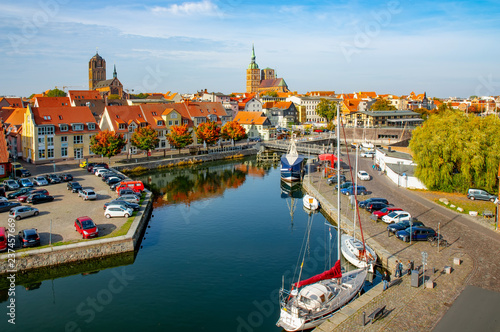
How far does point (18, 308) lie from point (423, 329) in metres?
16.5

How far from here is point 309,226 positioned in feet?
95.6

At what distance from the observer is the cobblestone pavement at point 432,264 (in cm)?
1448

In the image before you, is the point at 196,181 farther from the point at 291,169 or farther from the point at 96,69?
the point at 96,69

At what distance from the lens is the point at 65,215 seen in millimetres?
26953

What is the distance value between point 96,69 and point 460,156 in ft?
452

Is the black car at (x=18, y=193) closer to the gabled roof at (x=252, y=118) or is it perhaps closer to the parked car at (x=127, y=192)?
the parked car at (x=127, y=192)

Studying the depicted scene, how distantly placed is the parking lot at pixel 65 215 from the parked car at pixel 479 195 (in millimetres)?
25500

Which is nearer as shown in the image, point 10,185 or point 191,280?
point 191,280

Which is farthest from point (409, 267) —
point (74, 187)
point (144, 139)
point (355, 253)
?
point (144, 139)

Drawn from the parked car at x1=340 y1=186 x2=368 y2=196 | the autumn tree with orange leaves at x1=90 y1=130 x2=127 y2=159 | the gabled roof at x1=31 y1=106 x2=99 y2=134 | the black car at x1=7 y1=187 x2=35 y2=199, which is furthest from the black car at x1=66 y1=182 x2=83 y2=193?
the parked car at x1=340 y1=186 x2=368 y2=196

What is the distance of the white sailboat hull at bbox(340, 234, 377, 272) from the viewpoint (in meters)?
20.2

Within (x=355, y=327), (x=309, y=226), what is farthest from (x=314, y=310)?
(x=309, y=226)

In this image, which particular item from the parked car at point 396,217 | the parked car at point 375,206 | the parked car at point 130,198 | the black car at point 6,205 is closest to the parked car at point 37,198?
the black car at point 6,205

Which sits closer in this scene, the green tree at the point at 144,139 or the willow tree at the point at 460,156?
the willow tree at the point at 460,156
